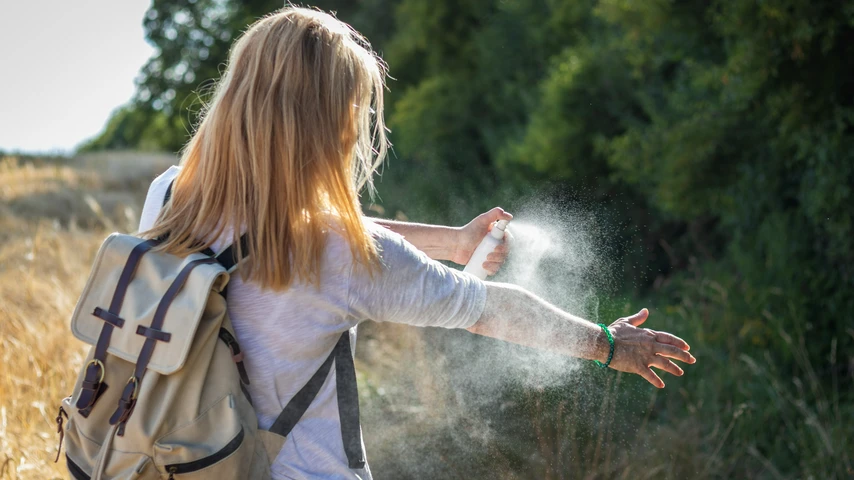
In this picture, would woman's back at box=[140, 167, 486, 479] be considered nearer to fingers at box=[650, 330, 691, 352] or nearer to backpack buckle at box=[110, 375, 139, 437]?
backpack buckle at box=[110, 375, 139, 437]

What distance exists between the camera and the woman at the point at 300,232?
1513mm

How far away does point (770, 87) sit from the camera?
5.44m

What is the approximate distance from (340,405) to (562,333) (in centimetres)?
49

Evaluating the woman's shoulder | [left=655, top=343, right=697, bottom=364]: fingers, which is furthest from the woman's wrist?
the woman's shoulder

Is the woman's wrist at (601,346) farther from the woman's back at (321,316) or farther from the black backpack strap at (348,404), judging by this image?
the black backpack strap at (348,404)

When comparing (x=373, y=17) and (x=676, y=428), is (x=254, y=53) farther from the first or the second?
(x=373, y=17)

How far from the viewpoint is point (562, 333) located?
5.54ft

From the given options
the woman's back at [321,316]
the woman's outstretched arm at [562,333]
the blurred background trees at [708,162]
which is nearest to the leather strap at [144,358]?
the woman's back at [321,316]

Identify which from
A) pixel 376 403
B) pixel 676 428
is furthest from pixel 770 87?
pixel 376 403

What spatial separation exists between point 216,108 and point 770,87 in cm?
480

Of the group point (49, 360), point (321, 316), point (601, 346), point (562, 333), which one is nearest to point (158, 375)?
point (321, 316)

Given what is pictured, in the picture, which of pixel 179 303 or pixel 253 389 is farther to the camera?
pixel 253 389

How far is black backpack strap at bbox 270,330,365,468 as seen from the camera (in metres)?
1.56

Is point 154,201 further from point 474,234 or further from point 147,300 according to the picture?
point 474,234
